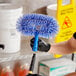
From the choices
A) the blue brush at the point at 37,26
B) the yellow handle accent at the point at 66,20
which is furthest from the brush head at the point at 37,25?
the yellow handle accent at the point at 66,20

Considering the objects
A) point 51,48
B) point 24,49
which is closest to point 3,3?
point 24,49

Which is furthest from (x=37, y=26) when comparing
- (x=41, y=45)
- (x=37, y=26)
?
(x=41, y=45)

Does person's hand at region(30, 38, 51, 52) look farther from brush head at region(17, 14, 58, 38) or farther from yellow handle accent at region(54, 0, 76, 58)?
yellow handle accent at region(54, 0, 76, 58)

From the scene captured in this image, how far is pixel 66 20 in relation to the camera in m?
1.65

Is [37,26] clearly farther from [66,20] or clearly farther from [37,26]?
[66,20]

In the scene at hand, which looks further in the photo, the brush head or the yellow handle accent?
the yellow handle accent

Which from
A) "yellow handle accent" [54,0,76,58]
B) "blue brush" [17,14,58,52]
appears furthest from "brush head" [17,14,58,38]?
"yellow handle accent" [54,0,76,58]

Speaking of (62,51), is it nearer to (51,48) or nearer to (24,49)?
(51,48)

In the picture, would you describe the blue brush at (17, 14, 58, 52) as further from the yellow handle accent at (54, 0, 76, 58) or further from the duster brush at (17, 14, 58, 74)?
the yellow handle accent at (54, 0, 76, 58)

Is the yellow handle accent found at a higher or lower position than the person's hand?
higher

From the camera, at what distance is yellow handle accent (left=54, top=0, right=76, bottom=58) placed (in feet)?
5.31

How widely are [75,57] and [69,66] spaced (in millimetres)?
185

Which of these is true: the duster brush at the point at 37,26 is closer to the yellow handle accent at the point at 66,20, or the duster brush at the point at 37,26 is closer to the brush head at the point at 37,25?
the brush head at the point at 37,25

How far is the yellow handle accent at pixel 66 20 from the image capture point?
162cm
